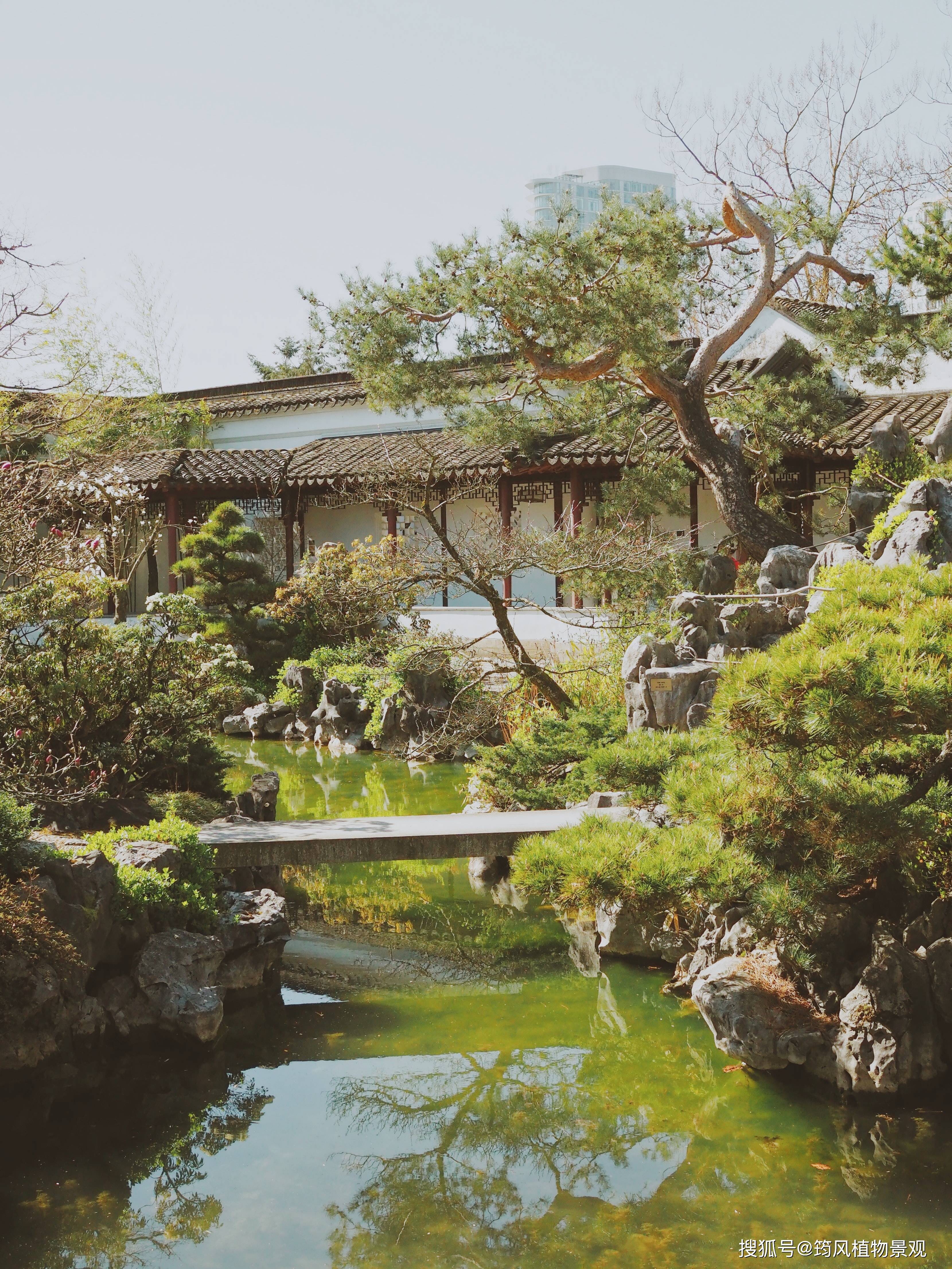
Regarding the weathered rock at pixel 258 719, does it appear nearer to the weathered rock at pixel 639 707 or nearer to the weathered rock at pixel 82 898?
the weathered rock at pixel 639 707

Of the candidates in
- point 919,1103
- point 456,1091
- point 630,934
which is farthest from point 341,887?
point 919,1103

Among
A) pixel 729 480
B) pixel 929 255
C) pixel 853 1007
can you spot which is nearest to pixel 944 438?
pixel 929 255

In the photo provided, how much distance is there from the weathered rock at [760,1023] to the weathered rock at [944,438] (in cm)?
567

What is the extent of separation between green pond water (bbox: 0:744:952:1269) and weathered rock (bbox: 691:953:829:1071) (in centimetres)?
14

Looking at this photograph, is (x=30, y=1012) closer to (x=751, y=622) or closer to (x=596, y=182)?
(x=751, y=622)

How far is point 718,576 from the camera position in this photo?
10.2 meters

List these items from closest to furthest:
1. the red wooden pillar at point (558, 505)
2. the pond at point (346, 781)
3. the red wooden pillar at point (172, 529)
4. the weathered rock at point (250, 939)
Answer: the weathered rock at point (250, 939), the pond at point (346, 781), the red wooden pillar at point (558, 505), the red wooden pillar at point (172, 529)

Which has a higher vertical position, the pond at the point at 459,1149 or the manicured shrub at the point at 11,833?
the manicured shrub at the point at 11,833

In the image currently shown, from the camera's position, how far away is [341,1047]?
6062 mm

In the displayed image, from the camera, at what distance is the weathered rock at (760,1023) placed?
535 centimetres

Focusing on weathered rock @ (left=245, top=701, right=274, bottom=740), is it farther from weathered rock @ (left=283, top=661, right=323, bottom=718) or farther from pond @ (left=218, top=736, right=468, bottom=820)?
pond @ (left=218, top=736, right=468, bottom=820)

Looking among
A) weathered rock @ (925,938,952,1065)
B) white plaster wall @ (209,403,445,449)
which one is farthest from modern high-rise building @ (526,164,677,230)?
weathered rock @ (925,938,952,1065)

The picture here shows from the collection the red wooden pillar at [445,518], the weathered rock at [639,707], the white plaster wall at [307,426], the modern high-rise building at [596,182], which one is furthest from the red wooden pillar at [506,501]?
the modern high-rise building at [596,182]

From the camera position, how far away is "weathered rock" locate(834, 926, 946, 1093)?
509cm
